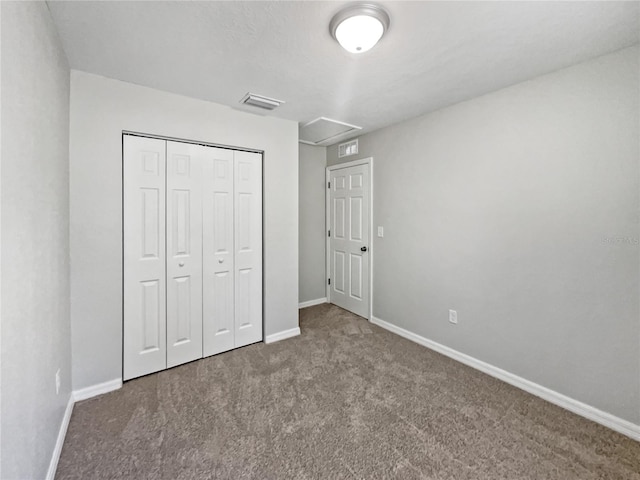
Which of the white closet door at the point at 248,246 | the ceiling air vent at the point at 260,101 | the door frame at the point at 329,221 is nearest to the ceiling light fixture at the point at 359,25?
the ceiling air vent at the point at 260,101

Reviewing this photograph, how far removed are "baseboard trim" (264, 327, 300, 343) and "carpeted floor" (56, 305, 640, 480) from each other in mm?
456

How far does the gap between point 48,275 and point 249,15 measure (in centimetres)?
173

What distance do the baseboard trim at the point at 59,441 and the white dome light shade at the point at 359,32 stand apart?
2689 mm

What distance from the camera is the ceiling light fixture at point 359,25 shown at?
1458 millimetres

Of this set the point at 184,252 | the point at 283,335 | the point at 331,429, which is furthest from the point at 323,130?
the point at 331,429

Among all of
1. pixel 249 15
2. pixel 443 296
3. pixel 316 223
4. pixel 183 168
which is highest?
pixel 249 15

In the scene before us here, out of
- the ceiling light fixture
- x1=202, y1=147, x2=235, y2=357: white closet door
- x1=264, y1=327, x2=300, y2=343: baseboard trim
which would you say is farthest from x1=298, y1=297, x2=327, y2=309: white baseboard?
the ceiling light fixture

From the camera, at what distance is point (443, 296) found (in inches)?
114

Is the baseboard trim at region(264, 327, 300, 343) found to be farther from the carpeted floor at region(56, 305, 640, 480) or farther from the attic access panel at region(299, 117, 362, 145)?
the attic access panel at region(299, 117, 362, 145)

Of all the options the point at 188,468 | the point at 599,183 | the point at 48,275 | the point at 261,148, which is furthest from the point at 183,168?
the point at 599,183

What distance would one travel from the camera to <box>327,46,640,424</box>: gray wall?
1859 millimetres

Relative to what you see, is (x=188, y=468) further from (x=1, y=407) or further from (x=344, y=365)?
(x=344, y=365)

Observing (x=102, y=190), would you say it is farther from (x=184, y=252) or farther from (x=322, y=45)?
(x=322, y=45)

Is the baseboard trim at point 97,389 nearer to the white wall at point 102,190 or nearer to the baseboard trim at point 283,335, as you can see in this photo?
the white wall at point 102,190
